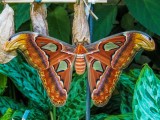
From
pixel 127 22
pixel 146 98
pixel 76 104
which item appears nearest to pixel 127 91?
pixel 76 104

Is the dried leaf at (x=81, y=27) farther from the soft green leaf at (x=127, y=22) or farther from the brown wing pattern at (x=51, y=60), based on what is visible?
the soft green leaf at (x=127, y=22)

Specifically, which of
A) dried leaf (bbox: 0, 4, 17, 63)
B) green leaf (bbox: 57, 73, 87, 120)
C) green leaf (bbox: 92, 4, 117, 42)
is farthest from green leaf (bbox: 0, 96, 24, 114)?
dried leaf (bbox: 0, 4, 17, 63)

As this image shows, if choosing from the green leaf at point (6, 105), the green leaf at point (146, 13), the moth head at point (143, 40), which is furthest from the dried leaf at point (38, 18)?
the green leaf at point (6, 105)

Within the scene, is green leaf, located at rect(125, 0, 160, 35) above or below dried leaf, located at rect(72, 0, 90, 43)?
below

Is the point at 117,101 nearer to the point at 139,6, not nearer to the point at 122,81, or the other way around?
the point at 122,81

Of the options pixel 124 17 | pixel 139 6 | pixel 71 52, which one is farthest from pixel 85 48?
pixel 124 17

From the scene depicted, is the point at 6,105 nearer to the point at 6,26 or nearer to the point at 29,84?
the point at 29,84

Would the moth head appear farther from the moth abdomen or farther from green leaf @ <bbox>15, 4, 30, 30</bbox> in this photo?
green leaf @ <bbox>15, 4, 30, 30</bbox>
